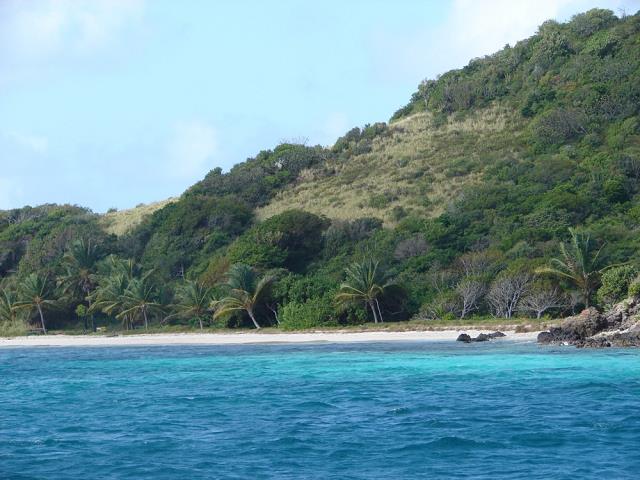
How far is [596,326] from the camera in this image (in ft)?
123

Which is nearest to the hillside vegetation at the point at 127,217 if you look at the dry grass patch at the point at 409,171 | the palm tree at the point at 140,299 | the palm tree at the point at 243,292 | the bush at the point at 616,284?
the dry grass patch at the point at 409,171

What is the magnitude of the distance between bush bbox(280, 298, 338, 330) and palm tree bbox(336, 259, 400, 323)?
114 cm

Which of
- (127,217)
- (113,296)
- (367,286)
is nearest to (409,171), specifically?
(127,217)

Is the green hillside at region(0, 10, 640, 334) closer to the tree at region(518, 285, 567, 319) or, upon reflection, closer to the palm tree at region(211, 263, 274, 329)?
the tree at region(518, 285, 567, 319)

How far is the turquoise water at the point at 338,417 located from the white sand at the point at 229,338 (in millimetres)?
6585

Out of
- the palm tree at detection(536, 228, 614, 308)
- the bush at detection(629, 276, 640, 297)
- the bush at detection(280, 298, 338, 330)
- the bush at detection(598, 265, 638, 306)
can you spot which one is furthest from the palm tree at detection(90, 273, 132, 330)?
the bush at detection(629, 276, 640, 297)

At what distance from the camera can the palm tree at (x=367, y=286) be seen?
49.6m

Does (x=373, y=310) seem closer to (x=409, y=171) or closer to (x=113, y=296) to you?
(x=113, y=296)

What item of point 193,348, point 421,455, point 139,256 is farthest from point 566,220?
point 421,455

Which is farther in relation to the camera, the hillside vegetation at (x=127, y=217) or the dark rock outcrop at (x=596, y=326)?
the hillside vegetation at (x=127, y=217)

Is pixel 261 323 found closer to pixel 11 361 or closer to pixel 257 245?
pixel 257 245

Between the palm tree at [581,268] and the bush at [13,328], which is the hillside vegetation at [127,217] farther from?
the palm tree at [581,268]

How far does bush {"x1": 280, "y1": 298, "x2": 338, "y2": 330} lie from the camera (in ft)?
167

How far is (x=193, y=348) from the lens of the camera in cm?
4647
